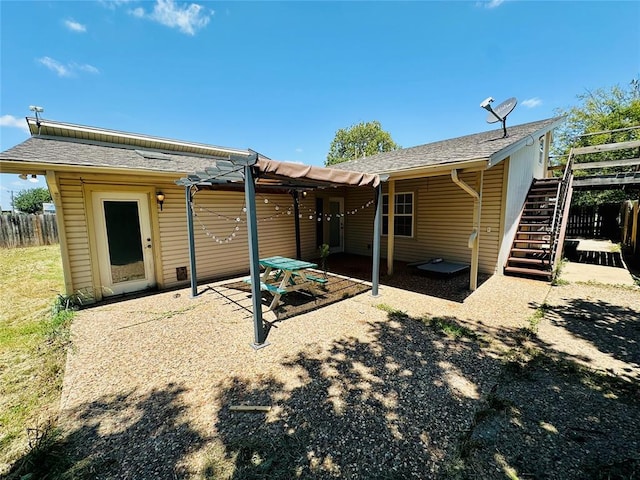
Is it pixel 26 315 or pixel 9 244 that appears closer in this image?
pixel 26 315

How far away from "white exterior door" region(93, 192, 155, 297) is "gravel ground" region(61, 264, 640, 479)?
1.28 metres

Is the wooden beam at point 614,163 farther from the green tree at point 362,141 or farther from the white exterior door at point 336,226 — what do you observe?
the green tree at point 362,141

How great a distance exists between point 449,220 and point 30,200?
48.6m

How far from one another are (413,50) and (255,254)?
1069 cm

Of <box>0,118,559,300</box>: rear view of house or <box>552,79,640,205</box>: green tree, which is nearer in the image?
<box>0,118,559,300</box>: rear view of house

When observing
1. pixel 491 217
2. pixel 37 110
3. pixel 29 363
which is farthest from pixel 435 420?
pixel 37 110

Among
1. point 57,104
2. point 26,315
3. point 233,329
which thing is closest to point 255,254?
point 233,329

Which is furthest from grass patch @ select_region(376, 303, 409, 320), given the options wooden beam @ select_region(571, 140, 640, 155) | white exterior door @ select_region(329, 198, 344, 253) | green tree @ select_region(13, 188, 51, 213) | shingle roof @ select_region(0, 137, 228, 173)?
green tree @ select_region(13, 188, 51, 213)

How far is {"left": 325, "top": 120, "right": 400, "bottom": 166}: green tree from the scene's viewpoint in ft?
106

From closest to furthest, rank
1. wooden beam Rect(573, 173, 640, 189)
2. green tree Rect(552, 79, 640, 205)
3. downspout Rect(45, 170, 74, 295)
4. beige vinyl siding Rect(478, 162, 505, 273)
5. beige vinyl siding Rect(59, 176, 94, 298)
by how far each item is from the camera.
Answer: downspout Rect(45, 170, 74, 295) → beige vinyl siding Rect(59, 176, 94, 298) → beige vinyl siding Rect(478, 162, 505, 273) → wooden beam Rect(573, 173, 640, 189) → green tree Rect(552, 79, 640, 205)

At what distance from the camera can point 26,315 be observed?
4598mm

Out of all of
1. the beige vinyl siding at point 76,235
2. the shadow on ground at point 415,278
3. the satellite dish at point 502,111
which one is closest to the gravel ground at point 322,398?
the beige vinyl siding at point 76,235

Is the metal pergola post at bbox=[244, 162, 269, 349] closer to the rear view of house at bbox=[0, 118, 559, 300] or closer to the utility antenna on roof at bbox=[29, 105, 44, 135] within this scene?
the rear view of house at bbox=[0, 118, 559, 300]

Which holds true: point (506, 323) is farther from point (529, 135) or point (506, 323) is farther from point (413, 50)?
point (413, 50)
